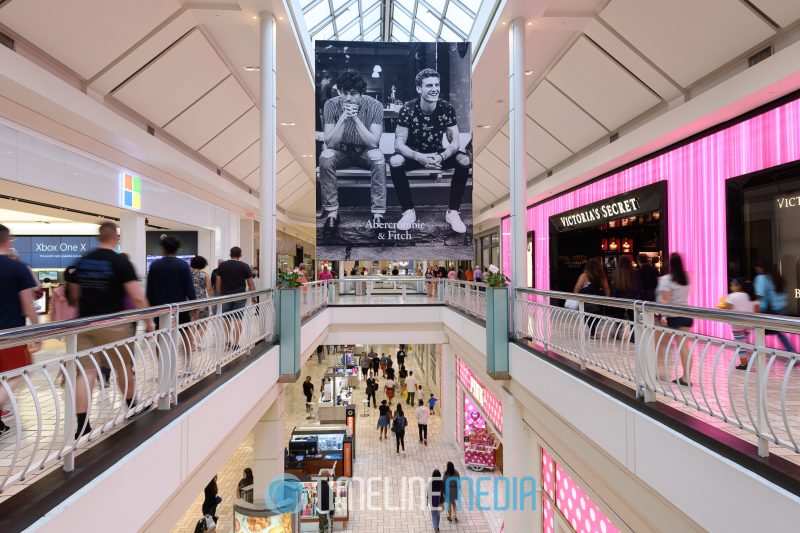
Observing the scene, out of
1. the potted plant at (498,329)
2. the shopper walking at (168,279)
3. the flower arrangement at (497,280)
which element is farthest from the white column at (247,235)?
the shopper walking at (168,279)

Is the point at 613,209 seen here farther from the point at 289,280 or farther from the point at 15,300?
the point at 15,300

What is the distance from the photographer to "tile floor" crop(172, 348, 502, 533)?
10789 millimetres

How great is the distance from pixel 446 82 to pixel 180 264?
269 inches

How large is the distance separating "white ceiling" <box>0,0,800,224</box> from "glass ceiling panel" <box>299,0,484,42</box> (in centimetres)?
50

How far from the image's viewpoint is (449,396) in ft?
52.7

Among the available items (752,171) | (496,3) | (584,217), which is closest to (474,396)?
(584,217)

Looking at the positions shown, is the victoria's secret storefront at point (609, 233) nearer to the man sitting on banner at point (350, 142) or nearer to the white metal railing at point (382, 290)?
the white metal railing at point (382, 290)

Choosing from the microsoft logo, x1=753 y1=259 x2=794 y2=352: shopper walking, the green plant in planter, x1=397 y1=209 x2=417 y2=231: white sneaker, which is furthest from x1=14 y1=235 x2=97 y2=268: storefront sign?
x1=753 y1=259 x2=794 y2=352: shopper walking

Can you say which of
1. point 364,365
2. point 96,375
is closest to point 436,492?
point 96,375

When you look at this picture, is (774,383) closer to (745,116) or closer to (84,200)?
(745,116)

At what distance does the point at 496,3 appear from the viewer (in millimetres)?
8336

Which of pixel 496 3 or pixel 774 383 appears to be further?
pixel 496 3

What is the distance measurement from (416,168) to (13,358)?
752 cm

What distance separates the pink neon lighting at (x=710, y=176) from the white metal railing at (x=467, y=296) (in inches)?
138
